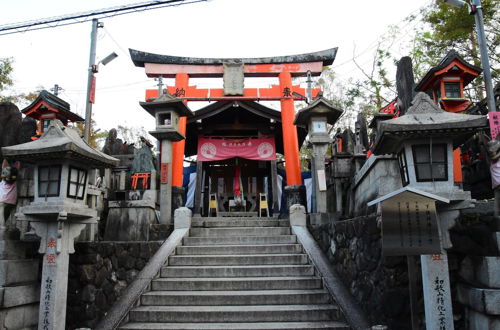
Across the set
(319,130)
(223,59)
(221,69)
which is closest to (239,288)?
(319,130)

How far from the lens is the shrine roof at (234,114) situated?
14969mm

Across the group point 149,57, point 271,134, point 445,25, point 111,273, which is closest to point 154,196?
point 111,273

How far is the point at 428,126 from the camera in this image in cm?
446

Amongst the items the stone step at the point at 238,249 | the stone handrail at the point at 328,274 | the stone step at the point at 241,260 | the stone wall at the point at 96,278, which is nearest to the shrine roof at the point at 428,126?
the stone handrail at the point at 328,274

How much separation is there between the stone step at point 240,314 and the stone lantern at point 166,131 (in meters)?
4.33

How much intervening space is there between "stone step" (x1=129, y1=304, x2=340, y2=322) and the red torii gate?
9.58m

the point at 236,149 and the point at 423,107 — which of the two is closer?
the point at 423,107

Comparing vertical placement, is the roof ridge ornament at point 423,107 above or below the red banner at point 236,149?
below

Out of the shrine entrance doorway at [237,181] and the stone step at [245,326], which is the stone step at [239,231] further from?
the shrine entrance doorway at [237,181]

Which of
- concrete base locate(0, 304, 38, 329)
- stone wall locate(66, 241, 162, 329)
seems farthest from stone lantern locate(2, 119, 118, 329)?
stone wall locate(66, 241, 162, 329)

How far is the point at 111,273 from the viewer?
7008 mm

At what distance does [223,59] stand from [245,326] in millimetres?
12981

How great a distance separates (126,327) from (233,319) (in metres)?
1.77

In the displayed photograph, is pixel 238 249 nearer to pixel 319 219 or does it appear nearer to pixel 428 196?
pixel 319 219
